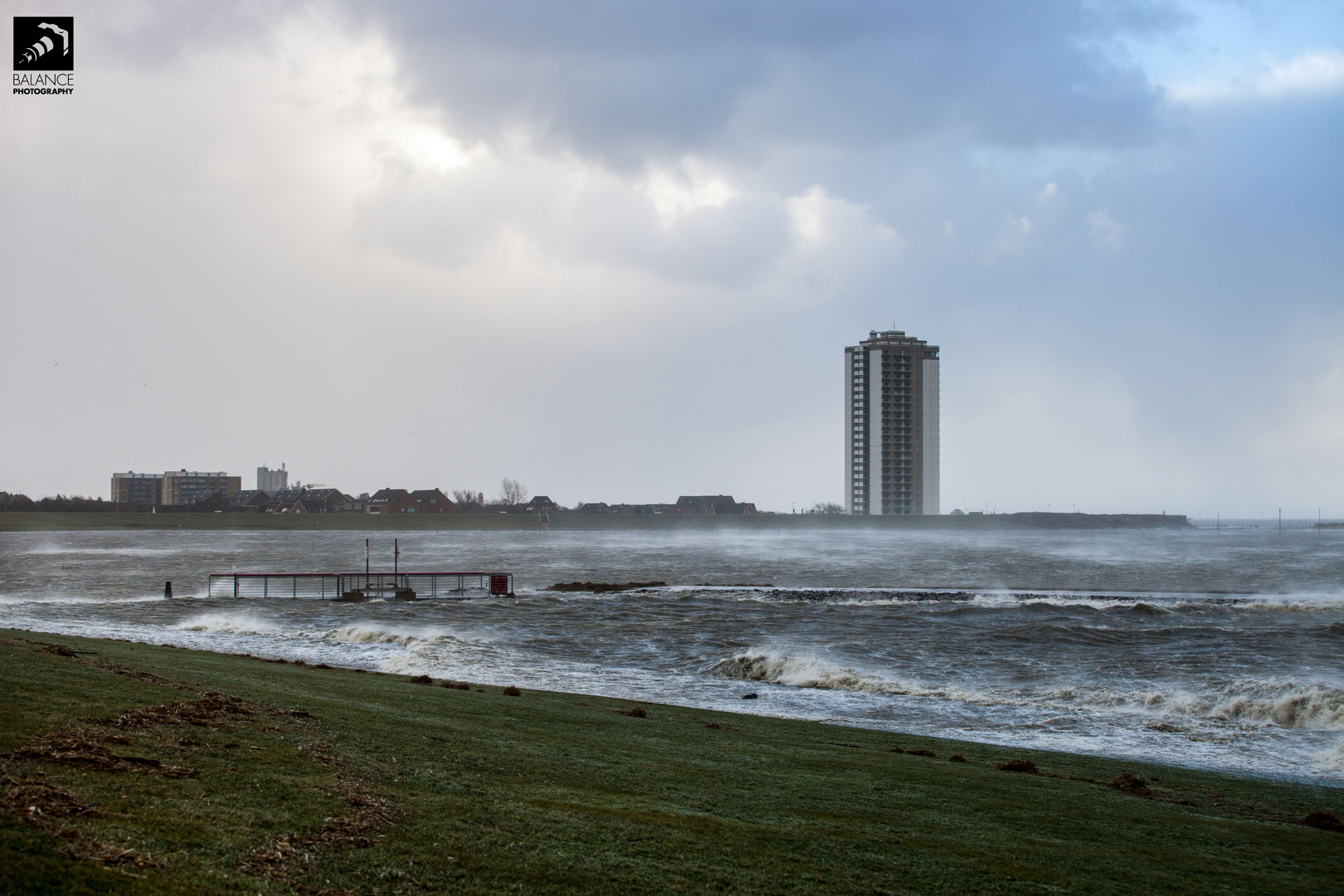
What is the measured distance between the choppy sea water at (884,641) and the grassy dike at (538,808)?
19.0 feet

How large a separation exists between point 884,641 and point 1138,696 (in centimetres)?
1132

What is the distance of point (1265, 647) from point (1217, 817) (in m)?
25.7

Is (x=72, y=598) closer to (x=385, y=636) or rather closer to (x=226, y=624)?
(x=226, y=624)

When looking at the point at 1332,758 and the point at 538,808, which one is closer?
the point at 538,808

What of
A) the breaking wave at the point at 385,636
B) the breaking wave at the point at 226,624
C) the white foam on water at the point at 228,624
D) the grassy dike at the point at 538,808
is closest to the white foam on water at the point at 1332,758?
the grassy dike at the point at 538,808

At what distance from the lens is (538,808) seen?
8.57m

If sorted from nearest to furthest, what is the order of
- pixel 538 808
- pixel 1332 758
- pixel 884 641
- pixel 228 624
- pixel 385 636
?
pixel 538 808 < pixel 1332 758 < pixel 385 636 < pixel 884 641 < pixel 228 624

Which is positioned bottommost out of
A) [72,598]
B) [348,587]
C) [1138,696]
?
[348,587]

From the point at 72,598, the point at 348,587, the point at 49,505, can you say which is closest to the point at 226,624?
the point at 72,598

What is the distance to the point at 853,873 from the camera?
24.8 ft

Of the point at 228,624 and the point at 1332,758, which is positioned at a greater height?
the point at 1332,758

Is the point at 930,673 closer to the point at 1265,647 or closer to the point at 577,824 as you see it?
the point at 1265,647

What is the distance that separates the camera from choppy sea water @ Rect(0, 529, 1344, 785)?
20.2 meters

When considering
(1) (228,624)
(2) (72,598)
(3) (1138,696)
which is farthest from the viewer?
(2) (72,598)
